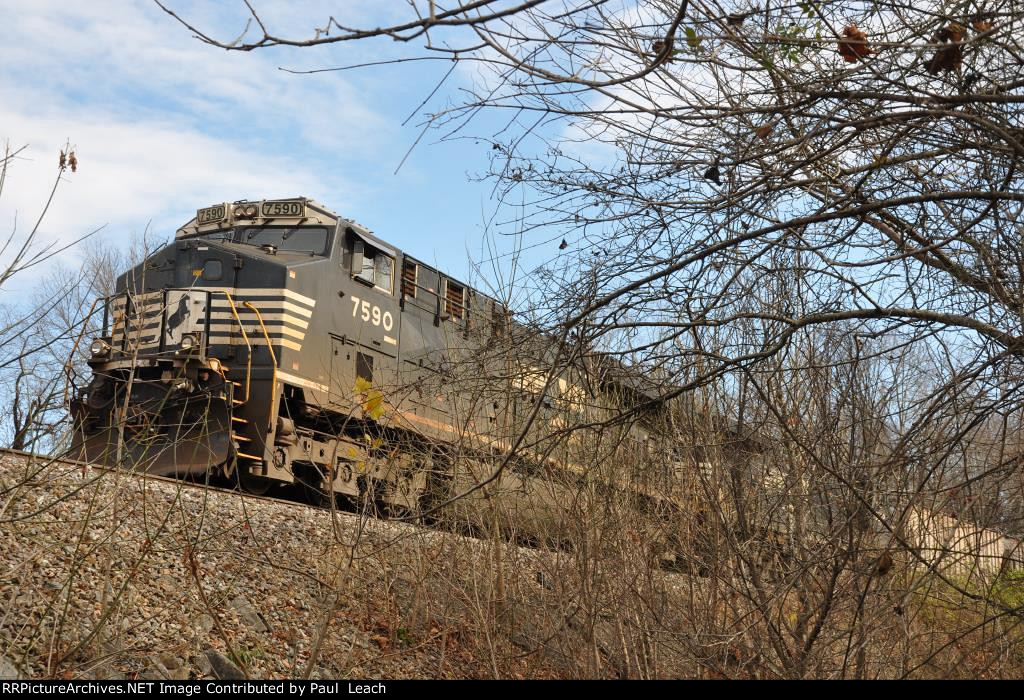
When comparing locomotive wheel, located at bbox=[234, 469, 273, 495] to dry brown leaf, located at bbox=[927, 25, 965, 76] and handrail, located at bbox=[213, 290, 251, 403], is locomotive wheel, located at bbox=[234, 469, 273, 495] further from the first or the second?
dry brown leaf, located at bbox=[927, 25, 965, 76]

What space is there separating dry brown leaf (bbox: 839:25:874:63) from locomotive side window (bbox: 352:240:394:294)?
8.94 m

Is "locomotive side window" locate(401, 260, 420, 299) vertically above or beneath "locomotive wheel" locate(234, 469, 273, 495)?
above

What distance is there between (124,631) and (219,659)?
0.55m

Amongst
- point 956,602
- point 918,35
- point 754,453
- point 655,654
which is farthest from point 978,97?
point 655,654

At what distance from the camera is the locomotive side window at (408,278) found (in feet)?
41.4

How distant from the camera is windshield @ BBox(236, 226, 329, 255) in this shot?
11719 mm

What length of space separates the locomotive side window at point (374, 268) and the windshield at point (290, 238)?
466mm

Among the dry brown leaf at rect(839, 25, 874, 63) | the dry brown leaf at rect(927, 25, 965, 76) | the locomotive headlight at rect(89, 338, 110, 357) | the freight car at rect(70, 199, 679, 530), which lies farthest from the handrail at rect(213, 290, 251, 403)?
the dry brown leaf at rect(927, 25, 965, 76)

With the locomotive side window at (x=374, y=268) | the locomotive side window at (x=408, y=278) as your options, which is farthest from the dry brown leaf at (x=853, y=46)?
the locomotive side window at (x=408, y=278)

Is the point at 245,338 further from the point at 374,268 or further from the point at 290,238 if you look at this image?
the point at 374,268

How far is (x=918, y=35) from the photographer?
332cm

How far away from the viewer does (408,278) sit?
41.8ft

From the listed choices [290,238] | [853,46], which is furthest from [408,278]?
[853,46]

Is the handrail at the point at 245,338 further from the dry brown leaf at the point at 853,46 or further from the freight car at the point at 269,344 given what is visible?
the dry brown leaf at the point at 853,46
